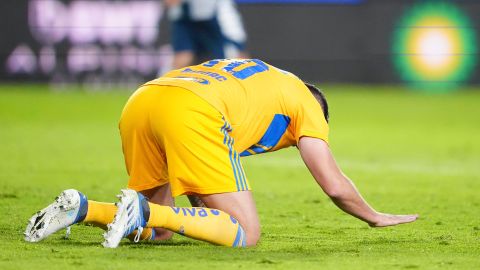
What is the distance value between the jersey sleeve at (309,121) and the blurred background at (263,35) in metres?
12.8

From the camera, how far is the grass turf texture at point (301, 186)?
4.86m

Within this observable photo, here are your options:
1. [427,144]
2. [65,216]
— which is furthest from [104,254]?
[427,144]

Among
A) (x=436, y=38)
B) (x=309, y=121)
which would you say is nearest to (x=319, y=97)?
(x=309, y=121)

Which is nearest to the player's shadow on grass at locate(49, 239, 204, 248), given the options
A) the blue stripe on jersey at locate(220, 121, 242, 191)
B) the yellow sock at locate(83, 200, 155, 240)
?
the yellow sock at locate(83, 200, 155, 240)

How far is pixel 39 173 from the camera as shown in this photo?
28.6 feet

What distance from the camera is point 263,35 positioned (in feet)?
60.1

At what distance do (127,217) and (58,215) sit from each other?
1.18 feet

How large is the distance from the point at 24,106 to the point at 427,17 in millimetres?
7170

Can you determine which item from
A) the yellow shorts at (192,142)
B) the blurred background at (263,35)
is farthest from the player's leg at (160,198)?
the blurred background at (263,35)

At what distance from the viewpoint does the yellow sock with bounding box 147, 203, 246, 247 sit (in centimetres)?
496

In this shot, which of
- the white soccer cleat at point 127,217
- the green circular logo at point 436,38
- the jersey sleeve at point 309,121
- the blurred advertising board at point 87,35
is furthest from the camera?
the green circular logo at point 436,38

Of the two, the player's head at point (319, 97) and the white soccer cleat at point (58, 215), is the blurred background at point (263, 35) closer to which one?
the player's head at point (319, 97)

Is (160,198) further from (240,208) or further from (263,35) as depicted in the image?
(263,35)

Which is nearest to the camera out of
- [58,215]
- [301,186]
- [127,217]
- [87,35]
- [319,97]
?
[127,217]
